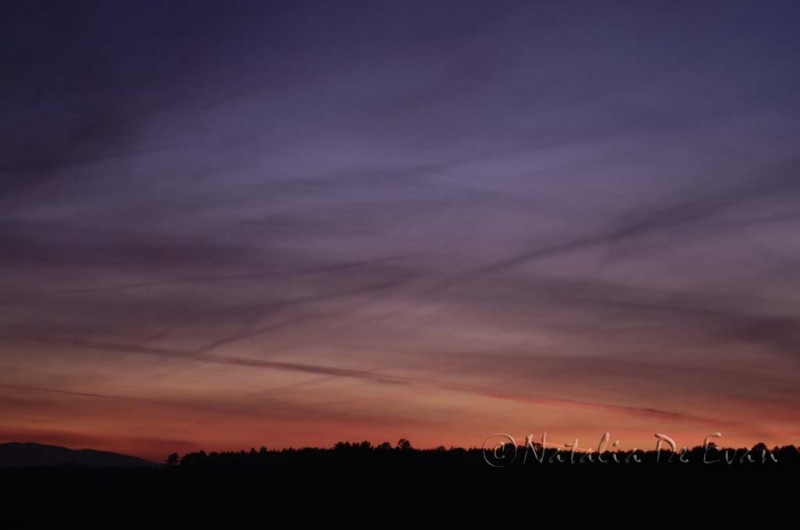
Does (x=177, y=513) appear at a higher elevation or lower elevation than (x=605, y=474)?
lower

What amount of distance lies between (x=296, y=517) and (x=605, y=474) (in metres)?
23.3

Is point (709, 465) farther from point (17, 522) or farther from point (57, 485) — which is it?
point (57, 485)

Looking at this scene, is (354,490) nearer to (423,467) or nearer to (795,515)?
(423,467)

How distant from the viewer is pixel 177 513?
66.2 m

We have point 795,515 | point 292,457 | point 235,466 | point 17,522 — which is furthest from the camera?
point 235,466

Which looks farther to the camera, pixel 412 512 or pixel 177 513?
pixel 177 513

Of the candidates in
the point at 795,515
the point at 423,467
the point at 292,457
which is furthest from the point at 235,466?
the point at 795,515

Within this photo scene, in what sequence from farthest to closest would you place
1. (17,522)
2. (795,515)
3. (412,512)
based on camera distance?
(17,522)
(412,512)
(795,515)

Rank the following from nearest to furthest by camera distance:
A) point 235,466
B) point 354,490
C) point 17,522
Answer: point 17,522
point 354,490
point 235,466

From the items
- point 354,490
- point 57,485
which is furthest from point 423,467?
point 57,485

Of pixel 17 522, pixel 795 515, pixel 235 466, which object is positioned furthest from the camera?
pixel 235 466

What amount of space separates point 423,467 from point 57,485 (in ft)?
130

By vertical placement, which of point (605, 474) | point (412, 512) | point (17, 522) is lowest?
point (17, 522)

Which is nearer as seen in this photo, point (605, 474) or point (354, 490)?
point (605, 474)
